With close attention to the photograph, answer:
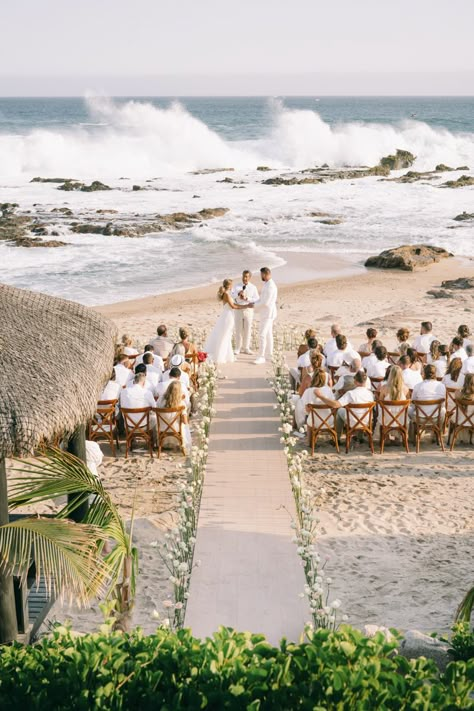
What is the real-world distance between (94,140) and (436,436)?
8455cm

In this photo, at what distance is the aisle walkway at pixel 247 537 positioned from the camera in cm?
793

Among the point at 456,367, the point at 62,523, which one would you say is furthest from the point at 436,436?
the point at 62,523

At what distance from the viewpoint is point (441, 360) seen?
14.3 m

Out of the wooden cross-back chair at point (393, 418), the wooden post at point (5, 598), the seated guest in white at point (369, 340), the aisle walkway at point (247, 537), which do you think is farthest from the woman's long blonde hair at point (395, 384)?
the wooden post at point (5, 598)

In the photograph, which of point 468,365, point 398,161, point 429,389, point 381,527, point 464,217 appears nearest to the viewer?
point 381,527

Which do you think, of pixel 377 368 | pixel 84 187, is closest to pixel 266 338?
pixel 377 368

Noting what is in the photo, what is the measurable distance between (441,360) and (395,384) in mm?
2255

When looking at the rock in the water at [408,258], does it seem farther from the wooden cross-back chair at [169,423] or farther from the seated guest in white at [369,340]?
the wooden cross-back chair at [169,423]

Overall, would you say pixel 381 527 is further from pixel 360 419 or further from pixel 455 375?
pixel 455 375

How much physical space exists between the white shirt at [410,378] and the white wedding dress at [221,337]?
480 centimetres

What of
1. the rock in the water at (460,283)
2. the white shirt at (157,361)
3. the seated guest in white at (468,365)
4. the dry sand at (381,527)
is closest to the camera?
the dry sand at (381,527)

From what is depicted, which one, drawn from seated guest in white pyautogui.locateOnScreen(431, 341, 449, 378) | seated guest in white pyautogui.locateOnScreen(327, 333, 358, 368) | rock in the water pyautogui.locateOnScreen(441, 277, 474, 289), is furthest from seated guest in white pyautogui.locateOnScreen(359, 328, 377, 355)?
rock in the water pyautogui.locateOnScreen(441, 277, 474, 289)

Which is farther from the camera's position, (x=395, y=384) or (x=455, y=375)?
(x=455, y=375)

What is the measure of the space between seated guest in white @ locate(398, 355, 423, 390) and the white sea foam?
63983 mm
